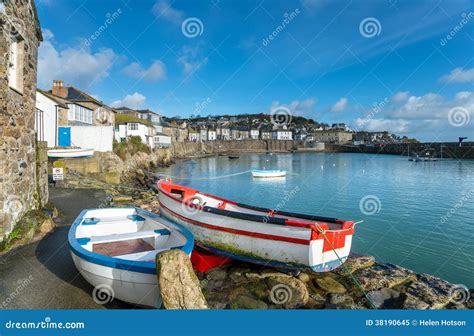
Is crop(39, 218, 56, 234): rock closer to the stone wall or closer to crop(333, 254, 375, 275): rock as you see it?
the stone wall

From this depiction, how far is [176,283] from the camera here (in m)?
4.90

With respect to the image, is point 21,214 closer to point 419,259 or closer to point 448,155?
point 419,259

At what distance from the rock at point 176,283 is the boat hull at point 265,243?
364 centimetres

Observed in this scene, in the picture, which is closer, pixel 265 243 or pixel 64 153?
pixel 265 243

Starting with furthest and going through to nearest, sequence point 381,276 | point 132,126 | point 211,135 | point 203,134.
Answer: point 211,135
point 203,134
point 132,126
point 381,276

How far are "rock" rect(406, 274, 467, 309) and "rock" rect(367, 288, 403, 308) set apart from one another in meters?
0.46

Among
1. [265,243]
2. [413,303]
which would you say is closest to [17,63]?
[265,243]

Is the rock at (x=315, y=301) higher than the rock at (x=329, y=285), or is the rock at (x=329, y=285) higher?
the rock at (x=329, y=285)

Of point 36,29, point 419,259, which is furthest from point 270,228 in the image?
point 36,29

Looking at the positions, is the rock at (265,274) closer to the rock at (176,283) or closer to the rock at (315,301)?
the rock at (315,301)

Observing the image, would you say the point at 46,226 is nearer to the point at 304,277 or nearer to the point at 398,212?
the point at 304,277

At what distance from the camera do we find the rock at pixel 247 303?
7.14m

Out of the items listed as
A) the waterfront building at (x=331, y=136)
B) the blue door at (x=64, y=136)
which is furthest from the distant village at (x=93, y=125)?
the waterfront building at (x=331, y=136)

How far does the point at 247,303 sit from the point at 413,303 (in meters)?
4.31
